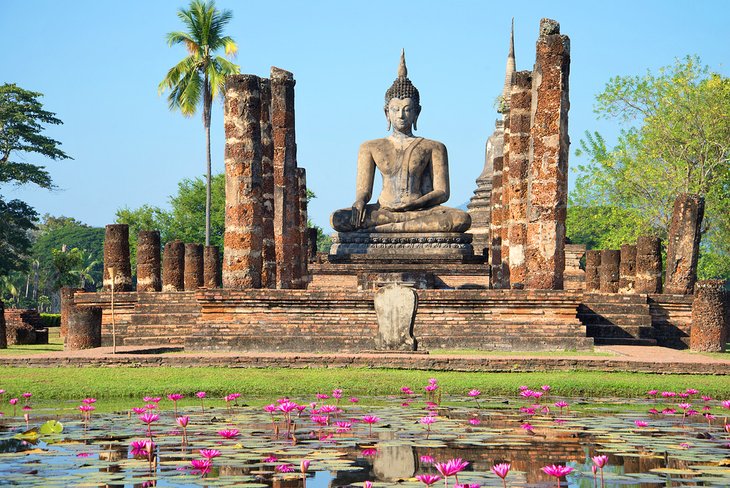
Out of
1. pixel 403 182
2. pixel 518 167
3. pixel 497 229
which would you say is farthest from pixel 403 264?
pixel 518 167

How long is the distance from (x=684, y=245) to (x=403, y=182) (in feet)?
20.4

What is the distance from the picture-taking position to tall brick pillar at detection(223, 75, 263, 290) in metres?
18.8

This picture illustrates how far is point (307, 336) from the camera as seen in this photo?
17125mm

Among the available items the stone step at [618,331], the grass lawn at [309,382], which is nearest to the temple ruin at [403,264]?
the stone step at [618,331]

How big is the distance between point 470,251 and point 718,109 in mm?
12755

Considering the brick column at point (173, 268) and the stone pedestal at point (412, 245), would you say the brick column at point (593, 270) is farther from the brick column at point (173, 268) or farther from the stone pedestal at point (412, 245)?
the brick column at point (173, 268)

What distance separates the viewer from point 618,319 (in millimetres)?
19141

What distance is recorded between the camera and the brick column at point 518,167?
21.1 meters

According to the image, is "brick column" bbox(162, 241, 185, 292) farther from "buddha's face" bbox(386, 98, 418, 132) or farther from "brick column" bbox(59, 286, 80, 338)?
"buddha's face" bbox(386, 98, 418, 132)

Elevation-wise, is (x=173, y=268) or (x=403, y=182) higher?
(x=403, y=182)

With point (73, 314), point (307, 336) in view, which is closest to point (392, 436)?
point (307, 336)

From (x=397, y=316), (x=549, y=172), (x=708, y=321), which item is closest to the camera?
(x=397, y=316)

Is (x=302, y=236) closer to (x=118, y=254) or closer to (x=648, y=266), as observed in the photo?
(x=118, y=254)

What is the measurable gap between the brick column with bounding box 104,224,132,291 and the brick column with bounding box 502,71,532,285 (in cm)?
770
